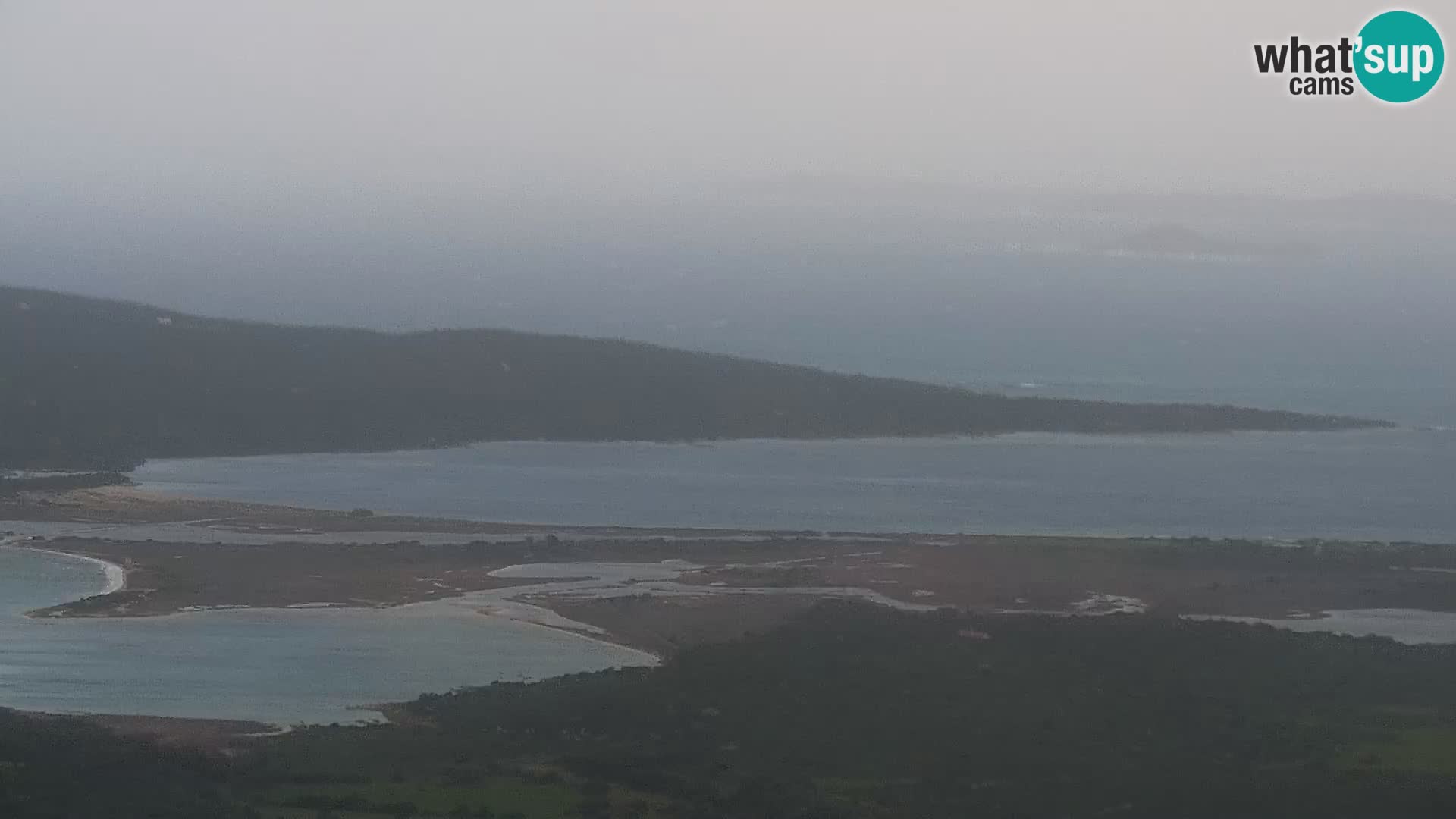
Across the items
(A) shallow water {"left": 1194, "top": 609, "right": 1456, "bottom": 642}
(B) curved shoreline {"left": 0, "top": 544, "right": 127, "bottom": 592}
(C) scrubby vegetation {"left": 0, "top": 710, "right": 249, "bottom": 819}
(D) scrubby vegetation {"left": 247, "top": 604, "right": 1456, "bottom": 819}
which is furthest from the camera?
(B) curved shoreline {"left": 0, "top": 544, "right": 127, "bottom": 592}

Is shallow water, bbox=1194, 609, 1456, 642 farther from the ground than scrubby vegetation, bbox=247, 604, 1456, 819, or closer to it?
farther from the ground

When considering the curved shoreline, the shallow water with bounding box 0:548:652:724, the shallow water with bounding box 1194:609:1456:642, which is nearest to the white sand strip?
the curved shoreline

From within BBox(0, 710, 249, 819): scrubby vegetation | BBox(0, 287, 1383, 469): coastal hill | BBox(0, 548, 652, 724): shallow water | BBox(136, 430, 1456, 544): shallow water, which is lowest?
BBox(0, 710, 249, 819): scrubby vegetation

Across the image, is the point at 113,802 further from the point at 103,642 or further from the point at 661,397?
the point at 661,397

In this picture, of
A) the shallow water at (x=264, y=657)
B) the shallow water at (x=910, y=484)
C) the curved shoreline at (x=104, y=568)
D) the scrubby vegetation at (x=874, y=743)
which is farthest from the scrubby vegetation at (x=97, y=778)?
the shallow water at (x=910, y=484)

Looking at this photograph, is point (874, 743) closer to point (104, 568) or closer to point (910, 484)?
point (104, 568)

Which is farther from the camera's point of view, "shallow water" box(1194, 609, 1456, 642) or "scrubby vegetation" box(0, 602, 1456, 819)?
"shallow water" box(1194, 609, 1456, 642)

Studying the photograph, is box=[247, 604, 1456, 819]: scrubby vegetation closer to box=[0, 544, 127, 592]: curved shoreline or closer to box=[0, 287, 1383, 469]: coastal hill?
box=[0, 544, 127, 592]: curved shoreline

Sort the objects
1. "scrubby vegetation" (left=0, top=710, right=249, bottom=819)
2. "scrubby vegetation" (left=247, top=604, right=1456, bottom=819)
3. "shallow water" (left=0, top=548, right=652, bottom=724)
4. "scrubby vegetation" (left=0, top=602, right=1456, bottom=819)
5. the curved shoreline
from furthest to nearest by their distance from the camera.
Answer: the curved shoreline → "shallow water" (left=0, top=548, right=652, bottom=724) → "scrubby vegetation" (left=247, top=604, right=1456, bottom=819) → "scrubby vegetation" (left=0, top=602, right=1456, bottom=819) → "scrubby vegetation" (left=0, top=710, right=249, bottom=819)
